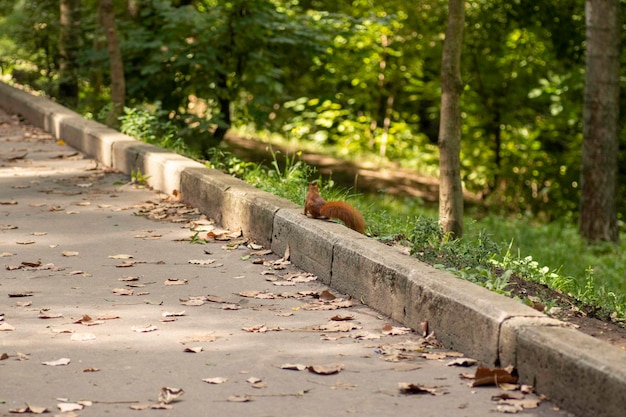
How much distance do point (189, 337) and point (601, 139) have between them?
1063cm

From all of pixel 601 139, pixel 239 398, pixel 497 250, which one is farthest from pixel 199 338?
pixel 601 139

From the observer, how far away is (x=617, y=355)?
4.12 metres

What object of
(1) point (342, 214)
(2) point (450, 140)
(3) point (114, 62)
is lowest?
(1) point (342, 214)

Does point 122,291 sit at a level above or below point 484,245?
below

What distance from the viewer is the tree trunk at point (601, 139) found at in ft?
45.9

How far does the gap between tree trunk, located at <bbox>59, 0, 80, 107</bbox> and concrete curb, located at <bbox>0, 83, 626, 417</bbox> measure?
7.35 meters

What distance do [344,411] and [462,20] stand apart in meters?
5.68

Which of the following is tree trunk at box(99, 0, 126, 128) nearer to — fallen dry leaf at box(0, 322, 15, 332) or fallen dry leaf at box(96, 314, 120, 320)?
fallen dry leaf at box(96, 314, 120, 320)

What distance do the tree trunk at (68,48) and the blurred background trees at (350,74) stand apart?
3 centimetres

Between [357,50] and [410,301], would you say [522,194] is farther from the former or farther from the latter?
[410,301]

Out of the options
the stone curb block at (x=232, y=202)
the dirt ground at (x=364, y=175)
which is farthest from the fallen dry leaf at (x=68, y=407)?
the dirt ground at (x=364, y=175)

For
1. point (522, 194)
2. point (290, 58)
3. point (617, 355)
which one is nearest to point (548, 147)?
point (522, 194)

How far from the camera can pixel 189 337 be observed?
5191 millimetres

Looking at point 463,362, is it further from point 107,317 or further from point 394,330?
point 107,317
